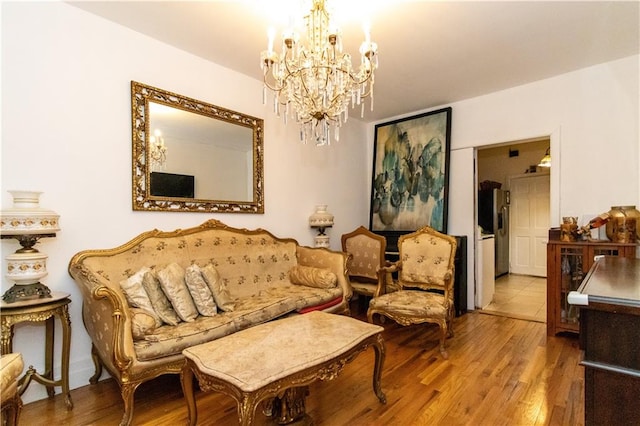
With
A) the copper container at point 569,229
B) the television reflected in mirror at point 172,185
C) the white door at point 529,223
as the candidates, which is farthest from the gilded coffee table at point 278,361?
the white door at point 529,223

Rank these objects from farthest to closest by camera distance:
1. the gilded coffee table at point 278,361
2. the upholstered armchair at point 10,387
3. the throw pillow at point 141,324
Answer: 1. the throw pillow at point 141,324
2. the gilded coffee table at point 278,361
3. the upholstered armchair at point 10,387

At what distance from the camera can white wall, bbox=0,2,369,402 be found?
6.95 feet

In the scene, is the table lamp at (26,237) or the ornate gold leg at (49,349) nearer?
the table lamp at (26,237)

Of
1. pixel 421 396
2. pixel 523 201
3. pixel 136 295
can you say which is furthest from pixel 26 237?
pixel 523 201

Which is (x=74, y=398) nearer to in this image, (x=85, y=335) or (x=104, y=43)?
(x=85, y=335)

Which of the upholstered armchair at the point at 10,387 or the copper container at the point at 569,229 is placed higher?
the copper container at the point at 569,229

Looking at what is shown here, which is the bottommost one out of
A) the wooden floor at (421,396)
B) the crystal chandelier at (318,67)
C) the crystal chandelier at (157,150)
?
the wooden floor at (421,396)

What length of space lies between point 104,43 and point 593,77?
4.67 meters

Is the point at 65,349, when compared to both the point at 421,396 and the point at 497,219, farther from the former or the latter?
the point at 497,219

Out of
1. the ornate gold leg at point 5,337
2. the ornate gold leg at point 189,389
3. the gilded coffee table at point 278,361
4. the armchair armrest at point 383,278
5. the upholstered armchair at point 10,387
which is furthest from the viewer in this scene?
the armchair armrest at point 383,278

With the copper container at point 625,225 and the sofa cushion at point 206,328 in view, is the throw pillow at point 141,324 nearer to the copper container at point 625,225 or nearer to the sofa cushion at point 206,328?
the sofa cushion at point 206,328

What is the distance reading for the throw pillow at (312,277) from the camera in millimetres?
3164

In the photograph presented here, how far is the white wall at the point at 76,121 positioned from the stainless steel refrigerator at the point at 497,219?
5.31 metres

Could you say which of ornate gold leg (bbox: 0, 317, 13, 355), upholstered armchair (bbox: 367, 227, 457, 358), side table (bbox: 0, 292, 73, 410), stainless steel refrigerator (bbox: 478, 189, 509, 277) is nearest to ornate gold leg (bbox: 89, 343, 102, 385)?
side table (bbox: 0, 292, 73, 410)
